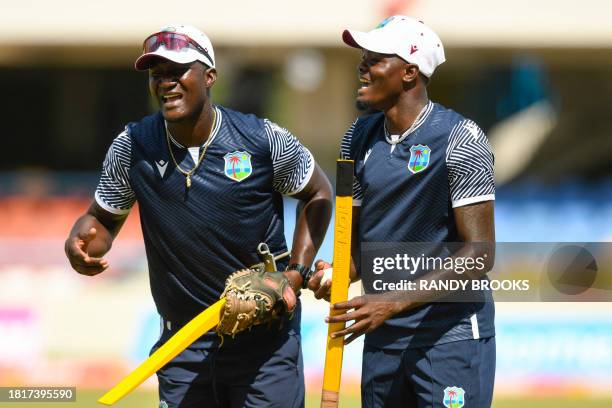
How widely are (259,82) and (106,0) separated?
5.46 m

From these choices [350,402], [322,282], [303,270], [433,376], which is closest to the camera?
[433,376]

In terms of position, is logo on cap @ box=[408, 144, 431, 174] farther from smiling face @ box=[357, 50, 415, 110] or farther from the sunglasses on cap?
the sunglasses on cap

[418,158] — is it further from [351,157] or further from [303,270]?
[303,270]

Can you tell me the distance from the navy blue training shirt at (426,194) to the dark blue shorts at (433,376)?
5cm

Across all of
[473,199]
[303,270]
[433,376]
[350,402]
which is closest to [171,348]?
[303,270]

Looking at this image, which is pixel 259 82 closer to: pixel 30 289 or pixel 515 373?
pixel 30 289

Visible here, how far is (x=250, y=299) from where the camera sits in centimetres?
475

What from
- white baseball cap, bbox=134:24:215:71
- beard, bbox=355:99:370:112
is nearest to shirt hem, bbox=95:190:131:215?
white baseball cap, bbox=134:24:215:71

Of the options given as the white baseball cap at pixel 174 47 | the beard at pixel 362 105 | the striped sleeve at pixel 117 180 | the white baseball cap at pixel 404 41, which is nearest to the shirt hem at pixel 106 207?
the striped sleeve at pixel 117 180

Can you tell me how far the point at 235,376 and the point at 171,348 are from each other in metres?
0.43

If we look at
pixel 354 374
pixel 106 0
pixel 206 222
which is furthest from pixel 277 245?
pixel 106 0

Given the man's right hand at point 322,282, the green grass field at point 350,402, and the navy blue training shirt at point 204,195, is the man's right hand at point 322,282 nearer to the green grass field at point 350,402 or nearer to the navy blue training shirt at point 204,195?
the navy blue training shirt at point 204,195

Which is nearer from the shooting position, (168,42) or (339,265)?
(339,265)

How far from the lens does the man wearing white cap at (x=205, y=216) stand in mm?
4996
